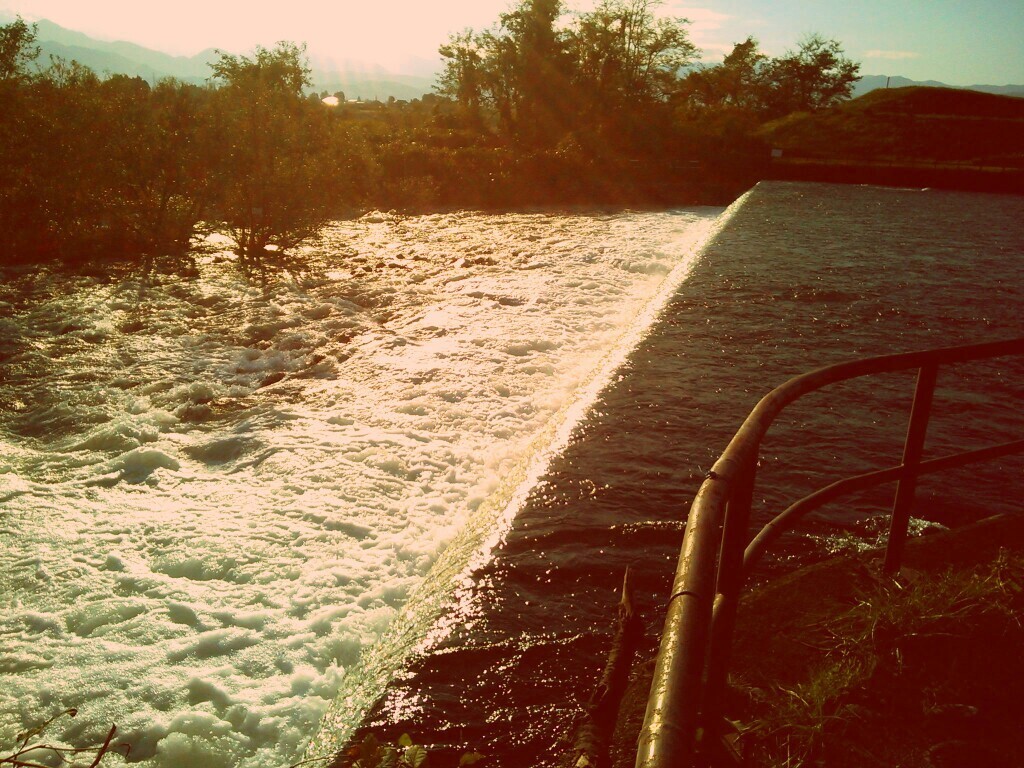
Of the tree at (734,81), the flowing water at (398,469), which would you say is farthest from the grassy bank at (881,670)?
the tree at (734,81)

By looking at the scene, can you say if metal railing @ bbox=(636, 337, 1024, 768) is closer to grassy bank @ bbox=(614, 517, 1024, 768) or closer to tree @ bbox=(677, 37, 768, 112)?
grassy bank @ bbox=(614, 517, 1024, 768)

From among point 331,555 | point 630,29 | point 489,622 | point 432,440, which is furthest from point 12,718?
point 630,29

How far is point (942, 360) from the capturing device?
276 centimetres

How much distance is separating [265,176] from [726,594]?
14.1 metres

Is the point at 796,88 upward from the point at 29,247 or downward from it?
upward

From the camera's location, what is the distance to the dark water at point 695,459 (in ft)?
11.7

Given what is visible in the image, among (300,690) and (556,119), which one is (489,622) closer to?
(300,690)

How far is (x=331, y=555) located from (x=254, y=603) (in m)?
0.64

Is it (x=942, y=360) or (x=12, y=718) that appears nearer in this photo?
(x=942, y=360)

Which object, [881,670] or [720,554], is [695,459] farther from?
[720,554]

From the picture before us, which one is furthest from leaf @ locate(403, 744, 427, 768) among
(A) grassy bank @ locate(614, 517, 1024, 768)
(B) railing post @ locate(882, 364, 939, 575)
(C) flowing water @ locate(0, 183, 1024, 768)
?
(B) railing post @ locate(882, 364, 939, 575)

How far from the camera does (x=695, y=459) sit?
18.8ft

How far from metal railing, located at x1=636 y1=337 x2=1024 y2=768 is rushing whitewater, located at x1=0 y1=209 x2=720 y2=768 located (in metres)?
2.46

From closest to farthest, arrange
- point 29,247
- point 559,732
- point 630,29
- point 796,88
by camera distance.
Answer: point 559,732 → point 29,247 → point 630,29 → point 796,88
